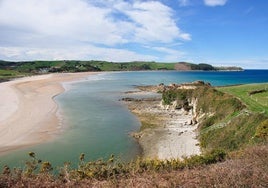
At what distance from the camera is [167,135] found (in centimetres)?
3197

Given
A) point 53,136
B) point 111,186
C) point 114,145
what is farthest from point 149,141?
point 111,186

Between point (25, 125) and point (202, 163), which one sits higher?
point (202, 163)

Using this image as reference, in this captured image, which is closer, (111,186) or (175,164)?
(111,186)

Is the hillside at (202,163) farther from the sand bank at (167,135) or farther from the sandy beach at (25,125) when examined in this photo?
the sandy beach at (25,125)

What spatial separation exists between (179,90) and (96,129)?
1755 cm

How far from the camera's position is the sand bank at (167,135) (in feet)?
86.1

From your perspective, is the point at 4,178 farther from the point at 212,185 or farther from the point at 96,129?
the point at 96,129

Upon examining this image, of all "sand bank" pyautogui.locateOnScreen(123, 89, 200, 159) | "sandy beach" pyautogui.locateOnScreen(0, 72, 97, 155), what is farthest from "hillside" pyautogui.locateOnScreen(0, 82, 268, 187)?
"sandy beach" pyautogui.locateOnScreen(0, 72, 97, 155)

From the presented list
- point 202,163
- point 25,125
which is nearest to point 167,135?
point 25,125

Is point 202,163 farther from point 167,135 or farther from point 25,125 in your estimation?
point 25,125

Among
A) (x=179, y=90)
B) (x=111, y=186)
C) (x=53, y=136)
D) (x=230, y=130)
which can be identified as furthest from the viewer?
(x=179, y=90)

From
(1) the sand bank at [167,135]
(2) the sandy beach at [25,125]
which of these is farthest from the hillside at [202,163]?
(2) the sandy beach at [25,125]

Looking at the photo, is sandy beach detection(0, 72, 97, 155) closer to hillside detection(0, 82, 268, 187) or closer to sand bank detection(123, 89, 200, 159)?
hillside detection(0, 82, 268, 187)

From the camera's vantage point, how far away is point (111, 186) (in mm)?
7609
